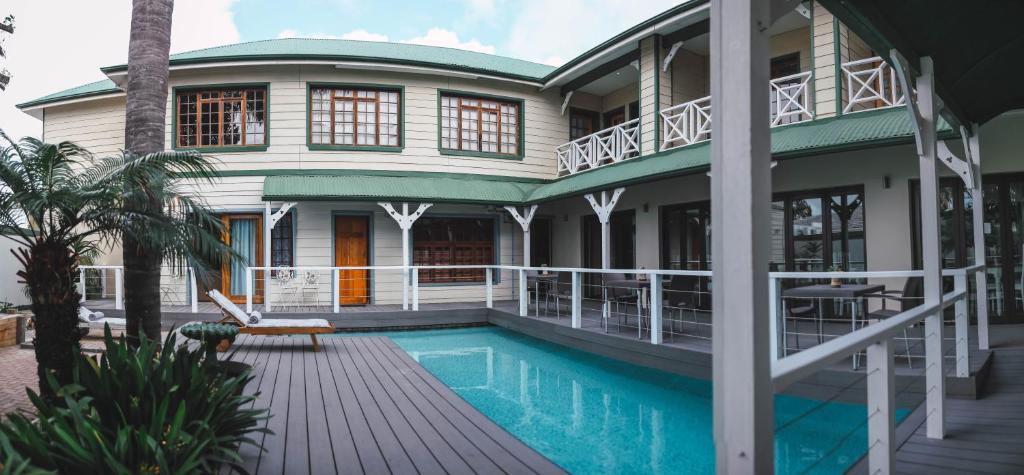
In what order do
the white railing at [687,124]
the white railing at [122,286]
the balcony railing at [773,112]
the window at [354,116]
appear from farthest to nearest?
the window at [354,116] < the white railing at [122,286] < the white railing at [687,124] < the balcony railing at [773,112]

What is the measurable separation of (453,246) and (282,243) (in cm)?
405

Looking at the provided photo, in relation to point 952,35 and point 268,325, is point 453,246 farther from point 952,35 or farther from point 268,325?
point 952,35

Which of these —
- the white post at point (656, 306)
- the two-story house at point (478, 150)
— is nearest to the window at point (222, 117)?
the two-story house at point (478, 150)

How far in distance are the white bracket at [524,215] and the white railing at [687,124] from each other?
3.65 metres

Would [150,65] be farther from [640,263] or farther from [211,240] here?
[640,263]

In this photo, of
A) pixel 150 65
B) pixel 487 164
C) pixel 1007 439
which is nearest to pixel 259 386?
pixel 150 65

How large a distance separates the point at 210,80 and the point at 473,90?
620 centimetres

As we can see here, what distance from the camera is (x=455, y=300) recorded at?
13367mm

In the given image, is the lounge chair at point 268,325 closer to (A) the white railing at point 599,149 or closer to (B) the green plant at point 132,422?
(B) the green plant at point 132,422

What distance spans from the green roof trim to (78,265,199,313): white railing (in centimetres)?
439

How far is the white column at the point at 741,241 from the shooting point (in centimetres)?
150

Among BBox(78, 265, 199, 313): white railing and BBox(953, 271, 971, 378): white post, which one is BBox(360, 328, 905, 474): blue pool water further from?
BBox(78, 265, 199, 313): white railing

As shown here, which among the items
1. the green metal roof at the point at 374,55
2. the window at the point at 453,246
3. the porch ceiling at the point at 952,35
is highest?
the green metal roof at the point at 374,55

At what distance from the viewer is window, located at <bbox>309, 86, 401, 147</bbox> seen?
42.4 ft
